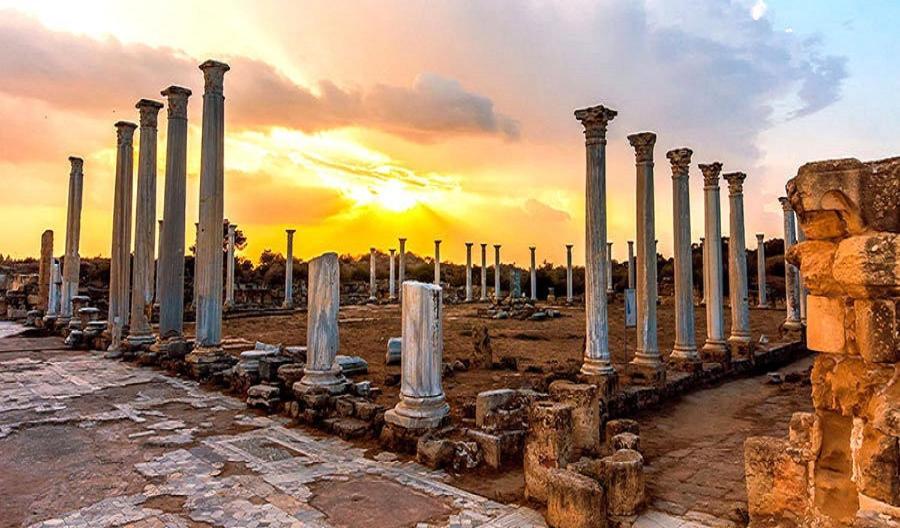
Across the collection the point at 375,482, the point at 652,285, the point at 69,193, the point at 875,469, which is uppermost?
the point at 69,193

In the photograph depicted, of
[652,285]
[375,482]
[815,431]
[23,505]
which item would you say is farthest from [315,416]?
[652,285]

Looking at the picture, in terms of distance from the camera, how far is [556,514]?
5008 millimetres

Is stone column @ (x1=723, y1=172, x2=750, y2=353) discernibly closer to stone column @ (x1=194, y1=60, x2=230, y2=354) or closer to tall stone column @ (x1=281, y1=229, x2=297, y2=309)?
stone column @ (x1=194, y1=60, x2=230, y2=354)

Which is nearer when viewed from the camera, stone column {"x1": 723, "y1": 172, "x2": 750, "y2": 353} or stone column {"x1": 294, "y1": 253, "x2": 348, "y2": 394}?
stone column {"x1": 294, "y1": 253, "x2": 348, "y2": 394}

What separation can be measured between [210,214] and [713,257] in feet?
42.5

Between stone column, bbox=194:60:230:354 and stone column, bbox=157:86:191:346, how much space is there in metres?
1.64

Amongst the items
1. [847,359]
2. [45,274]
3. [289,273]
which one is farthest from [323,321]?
[289,273]

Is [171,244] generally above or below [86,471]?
above

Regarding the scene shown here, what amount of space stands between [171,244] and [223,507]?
988cm

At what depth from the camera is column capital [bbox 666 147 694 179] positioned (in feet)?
44.9

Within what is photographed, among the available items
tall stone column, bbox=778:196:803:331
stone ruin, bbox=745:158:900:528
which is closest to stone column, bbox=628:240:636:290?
tall stone column, bbox=778:196:803:331

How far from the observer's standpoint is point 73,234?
20234 millimetres

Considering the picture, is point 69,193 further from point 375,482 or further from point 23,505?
point 375,482

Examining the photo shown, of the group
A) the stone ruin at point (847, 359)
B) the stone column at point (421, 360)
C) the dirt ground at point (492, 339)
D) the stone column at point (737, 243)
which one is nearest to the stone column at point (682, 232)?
the dirt ground at point (492, 339)
